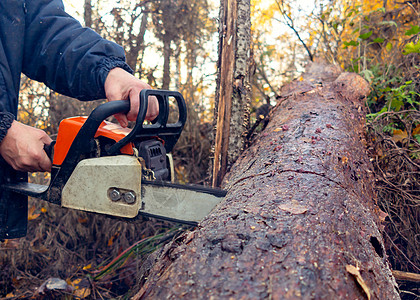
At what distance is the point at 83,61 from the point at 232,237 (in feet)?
5.38

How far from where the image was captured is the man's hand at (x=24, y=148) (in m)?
1.75

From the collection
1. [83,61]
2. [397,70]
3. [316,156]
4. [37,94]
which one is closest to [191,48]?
[37,94]

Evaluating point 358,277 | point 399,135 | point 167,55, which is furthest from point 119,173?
point 167,55

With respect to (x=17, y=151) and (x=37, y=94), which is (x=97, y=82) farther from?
(x=37, y=94)

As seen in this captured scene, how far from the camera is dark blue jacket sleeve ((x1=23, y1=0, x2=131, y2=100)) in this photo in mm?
2037

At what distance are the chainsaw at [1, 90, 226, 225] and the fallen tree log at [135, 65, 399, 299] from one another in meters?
0.32

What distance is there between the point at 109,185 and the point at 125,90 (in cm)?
61

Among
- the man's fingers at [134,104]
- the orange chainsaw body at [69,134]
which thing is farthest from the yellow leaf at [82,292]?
the man's fingers at [134,104]

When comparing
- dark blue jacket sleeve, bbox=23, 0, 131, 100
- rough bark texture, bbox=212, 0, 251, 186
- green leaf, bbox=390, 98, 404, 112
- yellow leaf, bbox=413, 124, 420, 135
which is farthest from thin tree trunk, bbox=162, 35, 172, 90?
yellow leaf, bbox=413, 124, 420, 135

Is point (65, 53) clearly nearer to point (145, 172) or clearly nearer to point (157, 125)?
point (157, 125)

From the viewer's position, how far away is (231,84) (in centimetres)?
260

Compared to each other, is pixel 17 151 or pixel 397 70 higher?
pixel 397 70

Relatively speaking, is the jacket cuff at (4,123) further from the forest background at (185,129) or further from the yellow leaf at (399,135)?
the yellow leaf at (399,135)

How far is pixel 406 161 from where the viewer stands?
8.20ft
